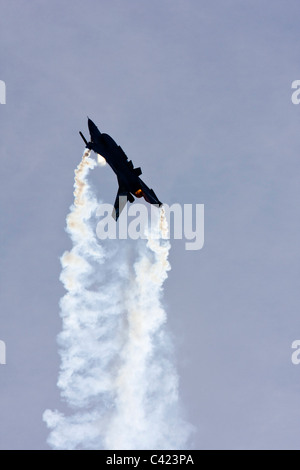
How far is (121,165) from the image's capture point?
11700cm

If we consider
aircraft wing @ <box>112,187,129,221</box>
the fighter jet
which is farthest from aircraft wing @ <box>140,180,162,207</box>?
aircraft wing @ <box>112,187,129,221</box>

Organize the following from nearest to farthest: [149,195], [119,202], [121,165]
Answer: [121,165] → [149,195] → [119,202]

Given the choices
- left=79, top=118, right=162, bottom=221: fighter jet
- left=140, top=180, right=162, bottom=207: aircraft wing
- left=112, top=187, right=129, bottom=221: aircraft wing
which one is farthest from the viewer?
left=112, top=187, right=129, bottom=221: aircraft wing

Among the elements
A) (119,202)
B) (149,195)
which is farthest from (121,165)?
(119,202)

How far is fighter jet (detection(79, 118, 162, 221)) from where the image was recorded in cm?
11662

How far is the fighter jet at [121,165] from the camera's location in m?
117

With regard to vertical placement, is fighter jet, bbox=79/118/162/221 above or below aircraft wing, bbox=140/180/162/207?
above

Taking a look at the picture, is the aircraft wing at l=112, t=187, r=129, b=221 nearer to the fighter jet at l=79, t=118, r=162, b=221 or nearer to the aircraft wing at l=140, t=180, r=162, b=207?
the fighter jet at l=79, t=118, r=162, b=221

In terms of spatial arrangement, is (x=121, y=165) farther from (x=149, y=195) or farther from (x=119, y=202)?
(x=119, y=202)

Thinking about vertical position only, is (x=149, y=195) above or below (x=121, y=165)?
below

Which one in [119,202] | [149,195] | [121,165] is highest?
[121,165]
